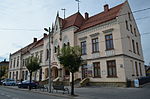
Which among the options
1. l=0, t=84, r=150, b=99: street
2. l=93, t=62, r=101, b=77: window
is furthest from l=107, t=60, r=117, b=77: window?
l=0, t=84, r=150, b=99: street

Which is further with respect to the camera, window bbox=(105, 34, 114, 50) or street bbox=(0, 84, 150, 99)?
window bbox=(105, 34, 114, 50)

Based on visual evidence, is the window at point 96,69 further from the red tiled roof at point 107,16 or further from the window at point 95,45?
the red tiled roof at point 107,16

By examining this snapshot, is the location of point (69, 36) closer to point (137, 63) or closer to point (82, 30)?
point (82, 30)

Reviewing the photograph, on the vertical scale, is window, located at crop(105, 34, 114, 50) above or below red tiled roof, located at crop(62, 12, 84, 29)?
below

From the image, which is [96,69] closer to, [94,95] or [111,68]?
[111,68]

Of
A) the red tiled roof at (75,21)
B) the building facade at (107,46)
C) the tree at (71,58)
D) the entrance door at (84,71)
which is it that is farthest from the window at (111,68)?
the red tiled roof at (75,21)

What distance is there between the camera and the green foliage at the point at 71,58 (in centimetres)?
1583

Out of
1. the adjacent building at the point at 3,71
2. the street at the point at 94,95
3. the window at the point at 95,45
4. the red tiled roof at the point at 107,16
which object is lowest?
the street at the point at 94,95

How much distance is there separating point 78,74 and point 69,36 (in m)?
8.07

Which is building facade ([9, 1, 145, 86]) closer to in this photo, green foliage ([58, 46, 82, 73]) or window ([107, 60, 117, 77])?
window ([107, 60, 117, 77])

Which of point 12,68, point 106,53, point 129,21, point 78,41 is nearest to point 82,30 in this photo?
point 78,41

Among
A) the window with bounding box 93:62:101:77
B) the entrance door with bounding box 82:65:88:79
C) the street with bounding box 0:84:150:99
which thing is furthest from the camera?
the entrance door with bounding box 82:65:88:79

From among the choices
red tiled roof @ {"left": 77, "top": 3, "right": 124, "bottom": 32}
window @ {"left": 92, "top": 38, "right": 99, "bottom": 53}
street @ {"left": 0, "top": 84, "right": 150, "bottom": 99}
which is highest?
red tiled roof @ {"left": 77, "top": 3, "right": 124, "bottom": 32}

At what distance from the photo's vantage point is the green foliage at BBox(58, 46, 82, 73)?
15828 millimetres
